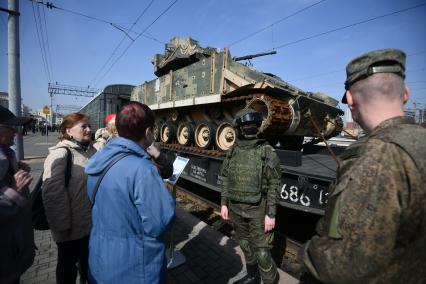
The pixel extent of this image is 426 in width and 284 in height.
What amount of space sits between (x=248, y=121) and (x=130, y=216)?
186cm

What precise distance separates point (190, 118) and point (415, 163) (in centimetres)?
824

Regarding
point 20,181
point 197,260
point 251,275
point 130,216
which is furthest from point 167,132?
point 130,216

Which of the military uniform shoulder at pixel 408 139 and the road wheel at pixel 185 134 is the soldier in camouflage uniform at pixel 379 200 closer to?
the military uniform shoulder at pixel 408 139

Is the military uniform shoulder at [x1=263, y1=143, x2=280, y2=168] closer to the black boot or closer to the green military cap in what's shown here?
the black boot

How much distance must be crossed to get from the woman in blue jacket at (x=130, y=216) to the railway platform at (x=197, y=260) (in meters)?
1.64

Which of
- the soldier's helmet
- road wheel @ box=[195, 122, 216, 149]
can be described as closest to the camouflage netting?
road wheel @ box=[195, 122, 216, 149]

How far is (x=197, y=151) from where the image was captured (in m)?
7.04

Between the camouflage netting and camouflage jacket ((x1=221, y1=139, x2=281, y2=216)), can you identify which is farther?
the camouflage netting

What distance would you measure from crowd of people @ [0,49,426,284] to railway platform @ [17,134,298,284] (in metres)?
0.54

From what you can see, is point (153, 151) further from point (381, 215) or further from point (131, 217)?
point (381, 215)

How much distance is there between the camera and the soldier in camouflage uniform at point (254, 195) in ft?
9.38

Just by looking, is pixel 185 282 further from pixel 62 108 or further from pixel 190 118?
pixel 62 108

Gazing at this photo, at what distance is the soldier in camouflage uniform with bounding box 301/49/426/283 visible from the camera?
1006 mm

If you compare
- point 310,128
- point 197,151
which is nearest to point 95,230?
point 197,151
